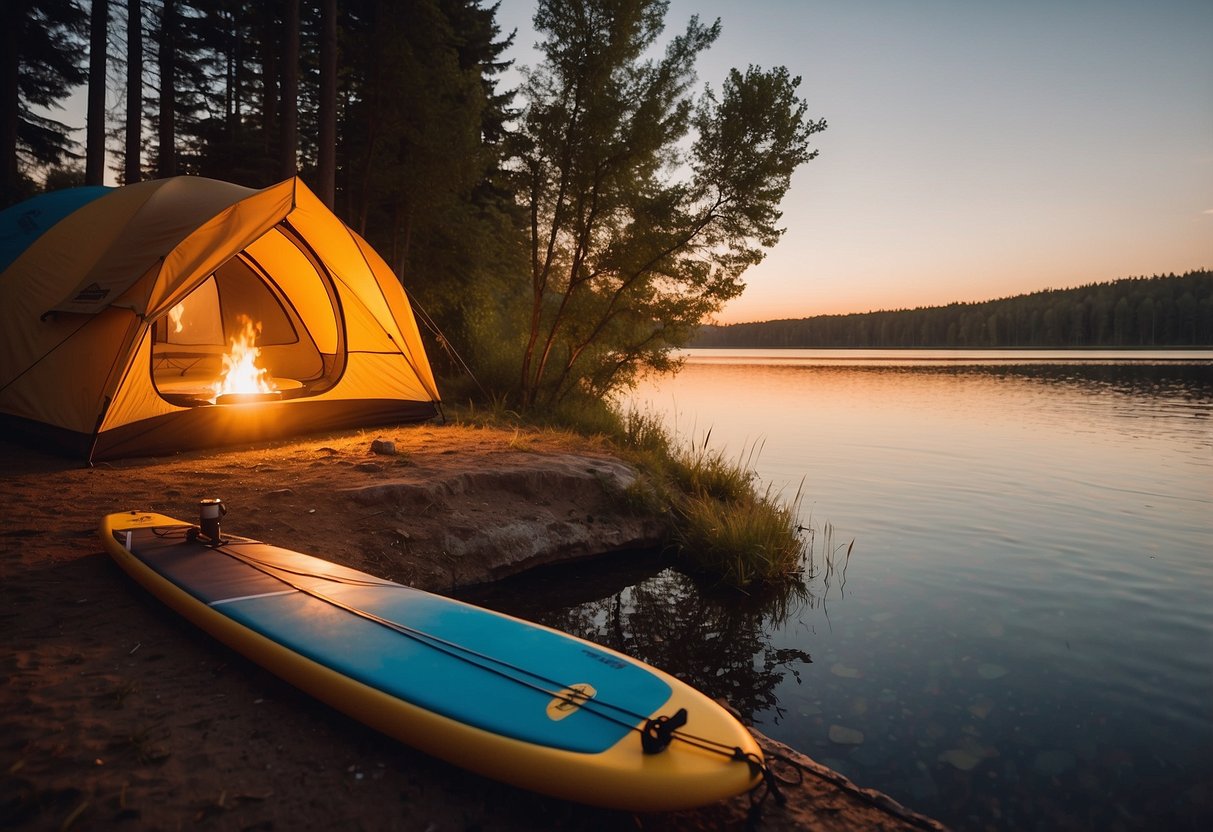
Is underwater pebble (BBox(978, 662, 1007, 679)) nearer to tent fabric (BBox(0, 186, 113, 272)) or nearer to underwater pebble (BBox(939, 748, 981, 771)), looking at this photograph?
underwater pebble (BBox(939, 748, 981, 771))

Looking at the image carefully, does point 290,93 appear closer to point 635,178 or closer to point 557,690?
point 635,178

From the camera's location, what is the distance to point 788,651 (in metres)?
4.92

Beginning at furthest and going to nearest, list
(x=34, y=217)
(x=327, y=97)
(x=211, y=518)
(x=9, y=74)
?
(x=9, y=74), (x=327, y=97), (x=34, y=217), (x=211, y=518)

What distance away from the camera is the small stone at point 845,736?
12.0 feet

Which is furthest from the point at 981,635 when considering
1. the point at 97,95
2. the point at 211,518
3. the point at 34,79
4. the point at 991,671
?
the point at 34,79

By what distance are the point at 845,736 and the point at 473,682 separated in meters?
2.39

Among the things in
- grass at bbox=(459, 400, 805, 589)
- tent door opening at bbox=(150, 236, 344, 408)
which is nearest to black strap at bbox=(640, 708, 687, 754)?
grass at bbox=(459, 400, 805, 589)

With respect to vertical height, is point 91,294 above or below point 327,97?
below

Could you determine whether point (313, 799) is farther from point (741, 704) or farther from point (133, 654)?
point (741, 704)

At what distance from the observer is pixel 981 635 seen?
520 centimetres

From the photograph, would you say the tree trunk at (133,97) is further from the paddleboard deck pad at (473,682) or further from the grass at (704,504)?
the paddleboard deck pad at (473,682)

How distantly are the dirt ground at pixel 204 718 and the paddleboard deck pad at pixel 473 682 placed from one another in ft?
0.49

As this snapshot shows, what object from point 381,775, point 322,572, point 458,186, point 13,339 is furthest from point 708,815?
point 458,186

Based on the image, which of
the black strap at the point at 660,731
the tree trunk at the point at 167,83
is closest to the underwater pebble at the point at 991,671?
the black strap at the point at 660,731
